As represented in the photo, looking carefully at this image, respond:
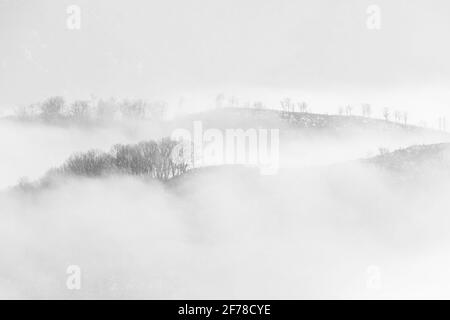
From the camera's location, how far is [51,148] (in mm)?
145375

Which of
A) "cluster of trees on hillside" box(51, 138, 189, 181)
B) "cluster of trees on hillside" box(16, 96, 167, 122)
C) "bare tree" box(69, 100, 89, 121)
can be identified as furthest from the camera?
"bare tree" box(69, 100, 89, 121)

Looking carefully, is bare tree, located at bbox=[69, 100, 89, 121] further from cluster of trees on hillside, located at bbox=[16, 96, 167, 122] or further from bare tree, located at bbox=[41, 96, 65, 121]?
bare tree, located at bbox=[41, 96, 65, 121]

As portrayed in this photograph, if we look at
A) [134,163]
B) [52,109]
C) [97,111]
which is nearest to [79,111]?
[97,111]

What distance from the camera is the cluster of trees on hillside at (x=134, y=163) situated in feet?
336

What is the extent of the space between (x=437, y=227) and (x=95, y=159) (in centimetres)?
6737

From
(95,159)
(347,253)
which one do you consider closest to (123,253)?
(347,253)

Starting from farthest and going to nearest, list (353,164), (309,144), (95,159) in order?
(309,144) < (95,159) < (353,164)

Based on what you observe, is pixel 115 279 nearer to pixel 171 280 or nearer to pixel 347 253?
pixel 171 280

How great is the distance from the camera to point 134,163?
345 ft

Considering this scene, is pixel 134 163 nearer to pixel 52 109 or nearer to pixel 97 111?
pixel 97 111

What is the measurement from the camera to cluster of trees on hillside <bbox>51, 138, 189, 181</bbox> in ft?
336

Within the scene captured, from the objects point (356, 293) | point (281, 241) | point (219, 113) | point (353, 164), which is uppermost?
point (219, 113)

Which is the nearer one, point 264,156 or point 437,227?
point 437,227

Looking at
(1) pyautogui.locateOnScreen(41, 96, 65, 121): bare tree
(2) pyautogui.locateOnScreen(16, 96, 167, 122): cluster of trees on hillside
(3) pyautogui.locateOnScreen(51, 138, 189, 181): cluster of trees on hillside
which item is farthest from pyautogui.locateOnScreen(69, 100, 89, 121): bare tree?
(3) pyautogui.locateOnScreen(51, 138, 189, 181): cluster of trees on hillside
